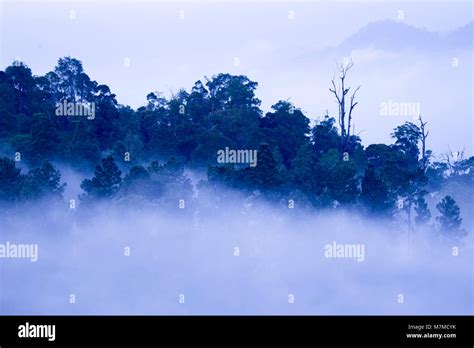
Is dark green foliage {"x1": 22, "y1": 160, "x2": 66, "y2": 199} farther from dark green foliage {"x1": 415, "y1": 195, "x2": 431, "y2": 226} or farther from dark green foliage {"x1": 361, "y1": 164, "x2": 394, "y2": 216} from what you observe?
dark green foliage {"x1": 415, "y1": 195, "x2": 431, "y2": 226}

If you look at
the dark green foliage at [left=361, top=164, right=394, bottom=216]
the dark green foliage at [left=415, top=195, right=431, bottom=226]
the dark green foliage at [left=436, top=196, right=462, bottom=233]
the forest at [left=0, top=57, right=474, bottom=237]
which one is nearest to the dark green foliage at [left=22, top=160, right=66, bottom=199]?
the forest at [left=0, top=57, right=474, bottom=237]

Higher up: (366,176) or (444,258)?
(366,176)

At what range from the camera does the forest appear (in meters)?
22.9

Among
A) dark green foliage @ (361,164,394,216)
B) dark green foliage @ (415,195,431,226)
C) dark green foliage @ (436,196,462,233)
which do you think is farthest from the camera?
dark green foliage @ (436,196,462,233)

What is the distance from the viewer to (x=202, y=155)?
24703 millimetres

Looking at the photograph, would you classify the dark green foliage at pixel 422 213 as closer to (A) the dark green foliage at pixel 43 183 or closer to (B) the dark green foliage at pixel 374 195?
(B) the dark green foliage at pixel 374 195

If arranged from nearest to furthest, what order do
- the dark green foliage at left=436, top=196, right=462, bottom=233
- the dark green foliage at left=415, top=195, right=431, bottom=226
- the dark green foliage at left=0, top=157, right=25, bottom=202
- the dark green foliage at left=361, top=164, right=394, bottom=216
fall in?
the dark green foliage at left=0, top=157, right=25, bottom=202 → the dark green foliage at left=361, top=164, right=394, bottom=216 → the dark green foliage at left=415, top=195, right=431, bottom=226 → the dark green foliage at left=436, top=196, right=462, bottom=233

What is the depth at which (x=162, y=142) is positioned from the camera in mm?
25438

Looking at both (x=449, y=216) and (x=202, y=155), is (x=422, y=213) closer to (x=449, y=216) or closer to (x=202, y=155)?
(x=449, y=216)

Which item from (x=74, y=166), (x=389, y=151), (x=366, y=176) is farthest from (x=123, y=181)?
(x=389, y=151)
